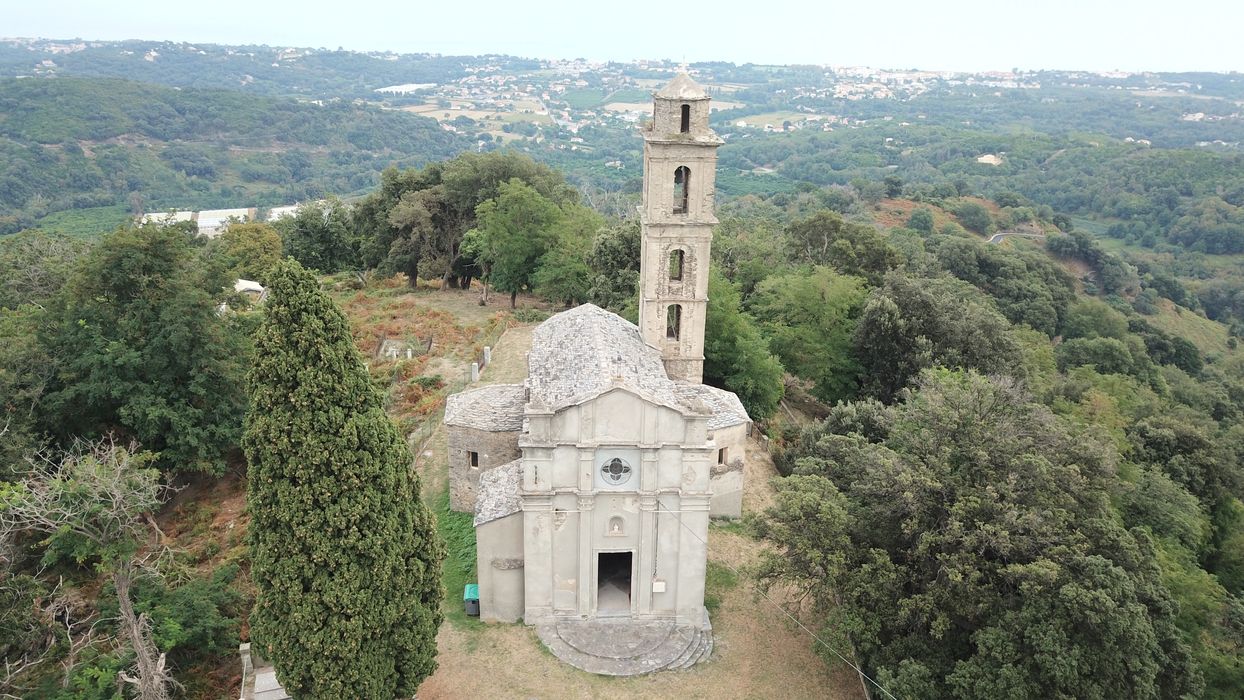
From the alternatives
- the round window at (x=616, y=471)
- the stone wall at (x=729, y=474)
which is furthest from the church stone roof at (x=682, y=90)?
the round window at (x=616, y=471)

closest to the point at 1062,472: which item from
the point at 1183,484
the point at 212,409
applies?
the point at 1183,484

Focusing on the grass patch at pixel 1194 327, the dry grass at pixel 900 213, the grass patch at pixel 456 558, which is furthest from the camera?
the dry grass at pixel 900 213

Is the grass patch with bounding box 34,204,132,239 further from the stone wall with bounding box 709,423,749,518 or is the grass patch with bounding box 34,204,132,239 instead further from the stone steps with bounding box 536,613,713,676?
the stone steps with bounding box 536,613,713,676

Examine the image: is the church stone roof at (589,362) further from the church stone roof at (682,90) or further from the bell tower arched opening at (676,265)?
the church stone roof at (682,90)

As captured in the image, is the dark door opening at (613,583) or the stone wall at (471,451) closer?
the dark door opening at (613,583)

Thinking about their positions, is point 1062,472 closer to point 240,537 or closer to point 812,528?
point 812,528

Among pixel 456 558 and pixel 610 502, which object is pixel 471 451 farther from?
pixel 610 502

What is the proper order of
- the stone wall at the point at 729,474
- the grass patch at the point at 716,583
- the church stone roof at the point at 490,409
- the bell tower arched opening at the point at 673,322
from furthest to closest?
the bell tower arched opening at the point at 673,322
the stone wall at the point at 729,474
the church stone roof at the point at 490,409
the grass patch at the point at 716,583
